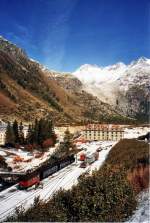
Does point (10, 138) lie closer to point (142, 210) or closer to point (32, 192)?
point (32, 192)

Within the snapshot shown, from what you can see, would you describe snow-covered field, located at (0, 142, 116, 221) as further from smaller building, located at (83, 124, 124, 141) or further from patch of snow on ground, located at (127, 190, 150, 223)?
smaller building, located at (83, 124, 124, 141)

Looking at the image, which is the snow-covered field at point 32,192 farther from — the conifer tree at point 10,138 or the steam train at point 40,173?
the conifer tree at point 10,138

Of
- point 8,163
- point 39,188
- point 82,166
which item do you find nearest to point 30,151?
point 8,163

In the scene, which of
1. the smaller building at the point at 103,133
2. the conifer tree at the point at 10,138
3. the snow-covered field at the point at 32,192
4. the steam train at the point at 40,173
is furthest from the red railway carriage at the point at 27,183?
the smaller building at the point at 103,133

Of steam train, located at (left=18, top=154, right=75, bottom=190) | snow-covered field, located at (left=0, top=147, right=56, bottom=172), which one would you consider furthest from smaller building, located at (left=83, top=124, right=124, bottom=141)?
steam train, located at (left=18, top=154, right=75, bottom=190)

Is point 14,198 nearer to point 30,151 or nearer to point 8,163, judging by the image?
point 8,163
